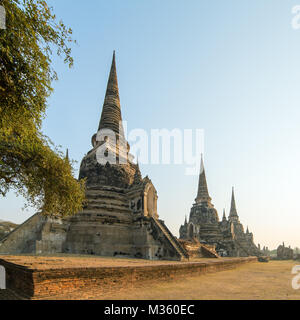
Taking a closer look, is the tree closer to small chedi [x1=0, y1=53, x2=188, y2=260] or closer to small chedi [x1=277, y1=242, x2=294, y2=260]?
small chedi [x1=0, y1=53, x2=188, y2=260]

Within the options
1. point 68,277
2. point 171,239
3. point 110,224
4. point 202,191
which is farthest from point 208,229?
point 68,277

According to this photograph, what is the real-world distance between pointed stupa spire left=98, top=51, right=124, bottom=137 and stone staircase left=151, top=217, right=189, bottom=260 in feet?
33.6

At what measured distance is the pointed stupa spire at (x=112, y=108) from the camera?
2378 cm

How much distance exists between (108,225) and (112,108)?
13.0m

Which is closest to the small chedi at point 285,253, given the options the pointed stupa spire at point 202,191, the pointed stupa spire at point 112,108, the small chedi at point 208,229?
the small chedi at point 208,229

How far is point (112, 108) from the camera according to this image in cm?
2470

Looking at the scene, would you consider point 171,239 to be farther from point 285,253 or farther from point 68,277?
point 285,253

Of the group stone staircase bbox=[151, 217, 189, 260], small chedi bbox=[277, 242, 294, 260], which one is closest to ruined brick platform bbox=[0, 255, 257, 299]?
stone staircase bbox=[151, 217, 189, 260]

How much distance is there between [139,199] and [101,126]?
30.6ft

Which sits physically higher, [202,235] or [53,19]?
[53,19]

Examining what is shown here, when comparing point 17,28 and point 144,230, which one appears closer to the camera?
point 17,28
